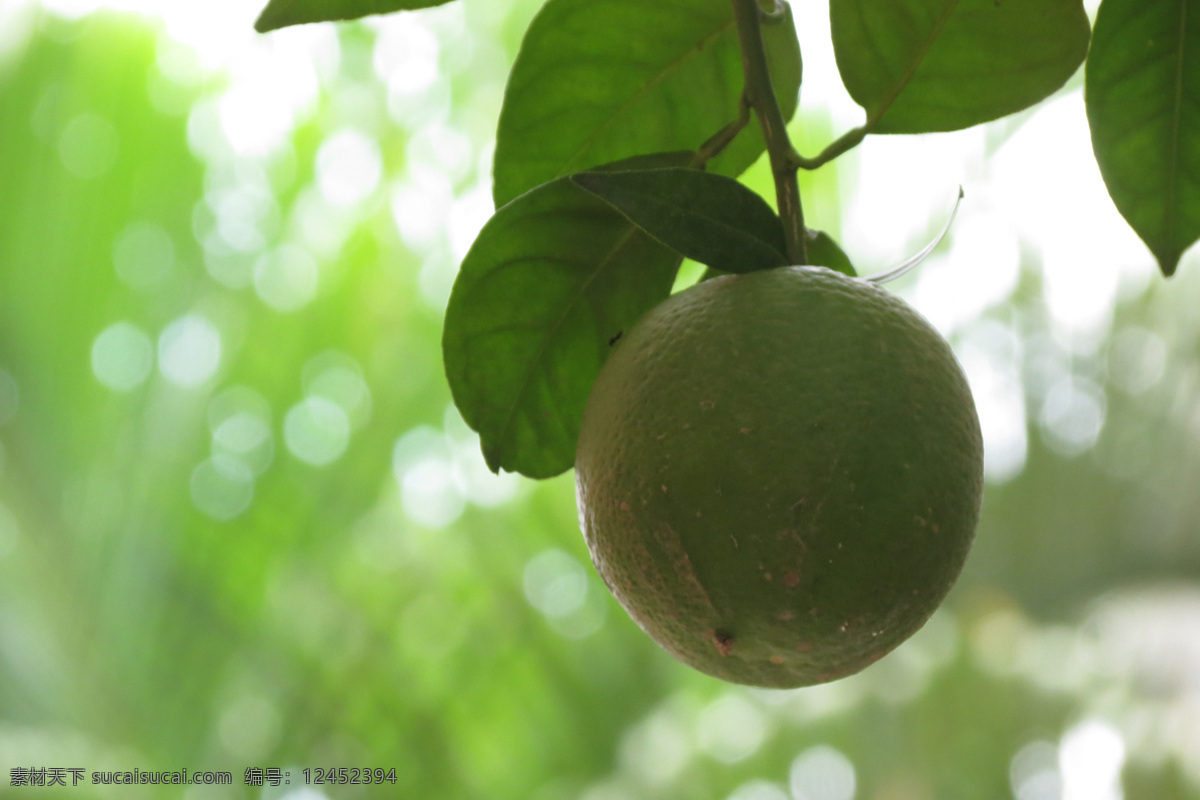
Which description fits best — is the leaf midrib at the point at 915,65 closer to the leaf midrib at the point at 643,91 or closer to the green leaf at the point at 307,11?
the leaf midrib at the point at 643,91

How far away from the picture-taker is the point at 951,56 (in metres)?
0.46

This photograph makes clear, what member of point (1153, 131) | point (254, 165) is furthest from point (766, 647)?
point (254, 165)

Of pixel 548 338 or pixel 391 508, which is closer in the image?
pixel 548 338

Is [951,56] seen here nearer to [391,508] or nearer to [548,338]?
[548,338]

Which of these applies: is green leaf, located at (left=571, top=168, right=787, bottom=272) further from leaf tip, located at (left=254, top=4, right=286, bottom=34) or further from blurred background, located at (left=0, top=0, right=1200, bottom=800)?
blurred background, located at (left=0, top=0, right=1200, bottom=800)

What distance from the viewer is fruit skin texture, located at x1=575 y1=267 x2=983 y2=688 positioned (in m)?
0.34

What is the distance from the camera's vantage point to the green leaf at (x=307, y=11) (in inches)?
16.7

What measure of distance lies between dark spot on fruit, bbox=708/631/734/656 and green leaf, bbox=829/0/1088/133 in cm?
27

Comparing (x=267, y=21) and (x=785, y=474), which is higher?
(x=267, y=21)

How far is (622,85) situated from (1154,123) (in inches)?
10.4

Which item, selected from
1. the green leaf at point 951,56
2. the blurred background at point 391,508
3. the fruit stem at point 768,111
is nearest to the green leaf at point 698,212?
the fruit stem at point 768,111

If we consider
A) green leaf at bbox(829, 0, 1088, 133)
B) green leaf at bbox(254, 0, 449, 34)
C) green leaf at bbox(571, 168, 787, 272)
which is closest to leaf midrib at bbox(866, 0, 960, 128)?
green leaf at bbox(829, 0, 1088, 133)

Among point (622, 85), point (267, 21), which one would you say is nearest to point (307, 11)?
point (267, 21)

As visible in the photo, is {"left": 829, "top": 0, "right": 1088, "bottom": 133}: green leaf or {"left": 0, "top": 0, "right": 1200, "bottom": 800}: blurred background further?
{"left": 0, "top": 0, "right": 1200, "bottom": 800}: blurred background
